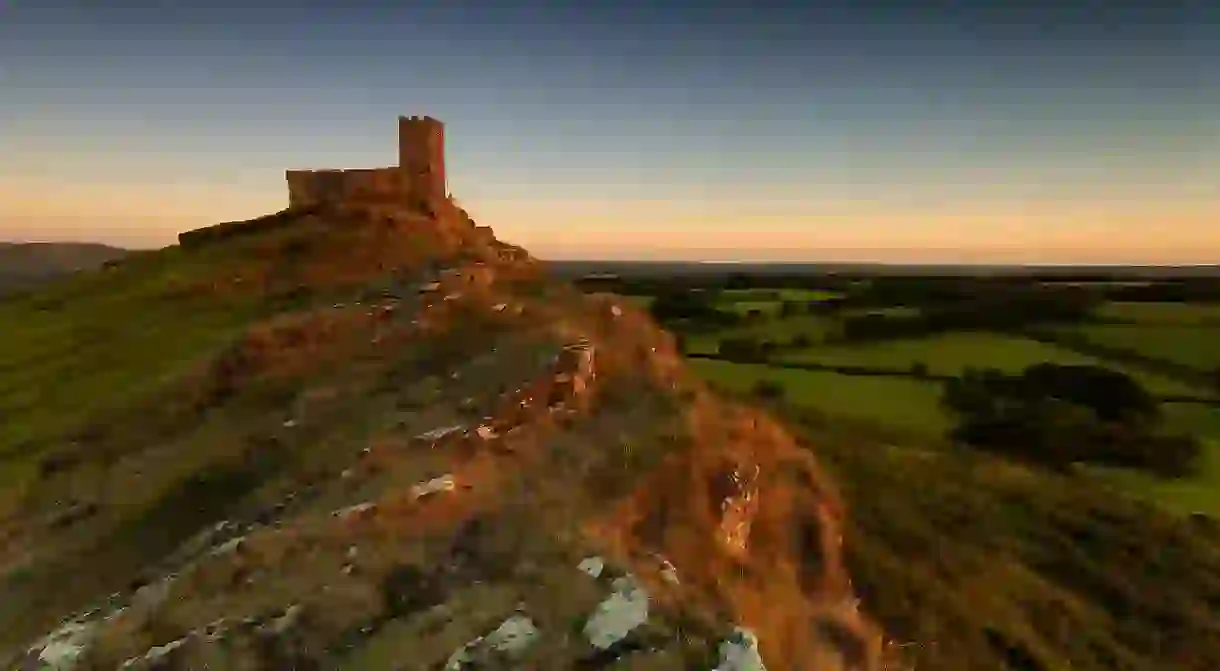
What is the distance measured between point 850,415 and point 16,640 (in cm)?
4334

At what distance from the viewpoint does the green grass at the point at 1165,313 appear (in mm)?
80438

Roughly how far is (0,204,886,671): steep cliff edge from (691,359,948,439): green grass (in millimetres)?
29992

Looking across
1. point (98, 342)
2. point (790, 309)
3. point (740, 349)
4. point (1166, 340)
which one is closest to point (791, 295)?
point (790, 309)

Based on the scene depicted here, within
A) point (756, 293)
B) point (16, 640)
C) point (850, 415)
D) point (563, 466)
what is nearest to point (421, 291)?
point (563, 466)

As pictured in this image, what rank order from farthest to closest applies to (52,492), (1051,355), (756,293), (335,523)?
(756,293)
(1051,355)
(52,492)
(335,523)

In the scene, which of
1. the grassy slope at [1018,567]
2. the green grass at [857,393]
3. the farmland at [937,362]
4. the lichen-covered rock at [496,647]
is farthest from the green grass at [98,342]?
the green grass at [857,393]

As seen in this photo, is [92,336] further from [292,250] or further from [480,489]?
[480,489]

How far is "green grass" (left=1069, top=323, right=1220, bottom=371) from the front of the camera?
64.1 meters

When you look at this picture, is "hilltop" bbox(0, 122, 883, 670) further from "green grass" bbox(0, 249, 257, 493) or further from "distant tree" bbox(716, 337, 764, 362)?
"distant tree" bbox(716, 337, 764, 362)

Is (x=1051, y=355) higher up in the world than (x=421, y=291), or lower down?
lower down

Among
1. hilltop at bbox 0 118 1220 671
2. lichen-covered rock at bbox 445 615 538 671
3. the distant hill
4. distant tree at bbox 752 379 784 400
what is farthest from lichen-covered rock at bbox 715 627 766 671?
the distant hill

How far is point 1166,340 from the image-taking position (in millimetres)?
71062

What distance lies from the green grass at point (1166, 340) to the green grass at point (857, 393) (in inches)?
971

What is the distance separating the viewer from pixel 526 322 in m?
15.6
